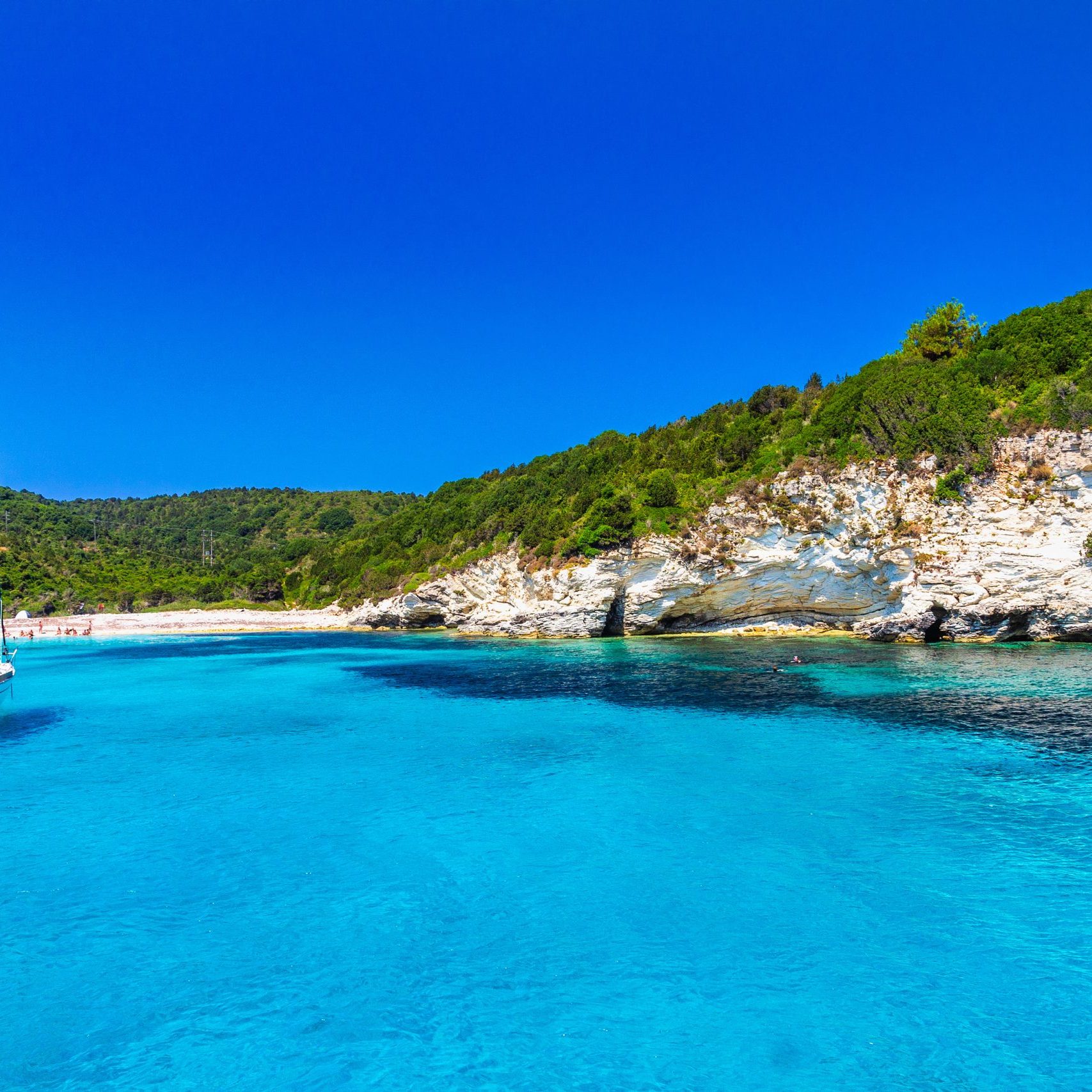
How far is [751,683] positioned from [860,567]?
47.0ft

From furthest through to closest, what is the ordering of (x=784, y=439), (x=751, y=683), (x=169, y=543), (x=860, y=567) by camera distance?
(x=169, y=543), (x=784, y=439), (x=860, y=567), (x=751, y=683)

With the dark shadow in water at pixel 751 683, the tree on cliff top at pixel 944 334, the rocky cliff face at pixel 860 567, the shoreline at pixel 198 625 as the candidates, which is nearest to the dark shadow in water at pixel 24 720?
the dark shadow in water at pixel 751 683

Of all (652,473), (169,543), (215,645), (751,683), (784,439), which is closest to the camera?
(751,683)

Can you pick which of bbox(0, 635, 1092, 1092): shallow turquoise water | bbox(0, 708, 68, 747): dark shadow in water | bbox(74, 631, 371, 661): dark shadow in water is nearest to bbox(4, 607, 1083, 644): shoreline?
bbox(74, 631, 371, 661): dark shadow in water

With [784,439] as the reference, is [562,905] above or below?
below

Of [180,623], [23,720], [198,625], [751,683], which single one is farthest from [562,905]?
[180,623]

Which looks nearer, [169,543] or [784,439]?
[784,439]

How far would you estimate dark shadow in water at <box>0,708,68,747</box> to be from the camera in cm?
1859

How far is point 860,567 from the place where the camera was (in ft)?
111

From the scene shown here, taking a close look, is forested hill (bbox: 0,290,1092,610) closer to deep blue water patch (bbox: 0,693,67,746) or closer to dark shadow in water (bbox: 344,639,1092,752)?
dark shadow in water (bbox: 344,639,1092,752)

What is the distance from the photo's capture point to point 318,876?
9.04 meters

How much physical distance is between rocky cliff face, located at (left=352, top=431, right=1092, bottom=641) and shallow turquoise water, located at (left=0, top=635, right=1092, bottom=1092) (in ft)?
44.7

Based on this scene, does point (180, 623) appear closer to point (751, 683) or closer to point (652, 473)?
point (652, 473)

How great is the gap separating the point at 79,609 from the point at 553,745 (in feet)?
242
